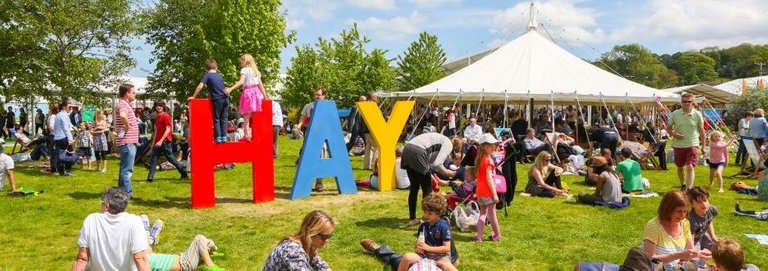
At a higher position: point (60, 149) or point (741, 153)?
point (60, 149)

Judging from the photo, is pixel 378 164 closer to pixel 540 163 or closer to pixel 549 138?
pixel 540 163

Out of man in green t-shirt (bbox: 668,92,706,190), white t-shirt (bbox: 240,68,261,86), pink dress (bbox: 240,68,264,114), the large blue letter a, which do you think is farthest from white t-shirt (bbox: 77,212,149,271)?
man in green t-shirt (bbox: 668,92,706,190)

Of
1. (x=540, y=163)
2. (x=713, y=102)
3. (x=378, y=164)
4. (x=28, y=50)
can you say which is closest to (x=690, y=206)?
(x=540, y=163)

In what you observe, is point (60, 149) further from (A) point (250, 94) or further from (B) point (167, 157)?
(A) point (250, 94)

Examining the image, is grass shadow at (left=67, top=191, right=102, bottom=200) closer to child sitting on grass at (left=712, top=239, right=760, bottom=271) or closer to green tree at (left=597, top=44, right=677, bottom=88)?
child sitting on grass at (left=712, top=239, right=760, bottom=271)

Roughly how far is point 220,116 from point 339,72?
27604 mm

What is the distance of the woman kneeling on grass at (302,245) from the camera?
3.92 m

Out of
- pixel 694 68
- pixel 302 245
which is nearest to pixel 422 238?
pixel 302 245

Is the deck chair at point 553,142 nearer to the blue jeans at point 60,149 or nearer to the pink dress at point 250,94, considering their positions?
the pink dress at point 250,94

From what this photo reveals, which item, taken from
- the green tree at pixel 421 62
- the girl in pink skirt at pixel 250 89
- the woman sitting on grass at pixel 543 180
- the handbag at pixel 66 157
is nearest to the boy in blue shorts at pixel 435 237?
the girl in pink skirt at pixel 250 89

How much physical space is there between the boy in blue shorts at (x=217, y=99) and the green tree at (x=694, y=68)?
126m

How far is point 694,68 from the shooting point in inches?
5015

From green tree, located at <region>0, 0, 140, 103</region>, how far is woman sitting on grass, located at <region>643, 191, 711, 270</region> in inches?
602

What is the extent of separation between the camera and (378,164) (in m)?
10.9
